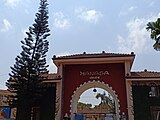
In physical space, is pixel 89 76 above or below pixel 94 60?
below

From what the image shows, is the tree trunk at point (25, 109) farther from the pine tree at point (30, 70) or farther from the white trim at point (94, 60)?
the white trim at point (94, 60)

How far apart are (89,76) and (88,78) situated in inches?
5.7

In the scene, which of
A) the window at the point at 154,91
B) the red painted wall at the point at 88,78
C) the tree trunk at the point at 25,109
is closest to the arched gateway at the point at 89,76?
the red painted wall at the point at 88,78

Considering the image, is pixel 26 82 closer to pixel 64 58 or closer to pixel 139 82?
pixel 64 58

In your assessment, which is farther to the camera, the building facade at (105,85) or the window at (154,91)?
the window at (154,91)

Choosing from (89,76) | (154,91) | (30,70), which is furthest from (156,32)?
(30,70)

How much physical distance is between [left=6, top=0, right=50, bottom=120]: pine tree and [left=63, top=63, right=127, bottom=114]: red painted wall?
1.61m

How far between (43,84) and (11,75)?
2.04 m

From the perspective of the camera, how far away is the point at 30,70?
47.4 ft

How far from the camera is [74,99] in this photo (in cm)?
1487

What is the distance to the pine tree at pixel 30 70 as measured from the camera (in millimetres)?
13898

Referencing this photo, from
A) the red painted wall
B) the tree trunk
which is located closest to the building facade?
the red painted wall

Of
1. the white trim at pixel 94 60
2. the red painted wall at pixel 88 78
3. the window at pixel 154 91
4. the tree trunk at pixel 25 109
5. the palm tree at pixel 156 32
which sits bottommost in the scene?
the tree trunk at pixel 25 109

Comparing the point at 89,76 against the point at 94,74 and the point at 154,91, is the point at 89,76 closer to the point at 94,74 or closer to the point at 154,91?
the point at 94,74
